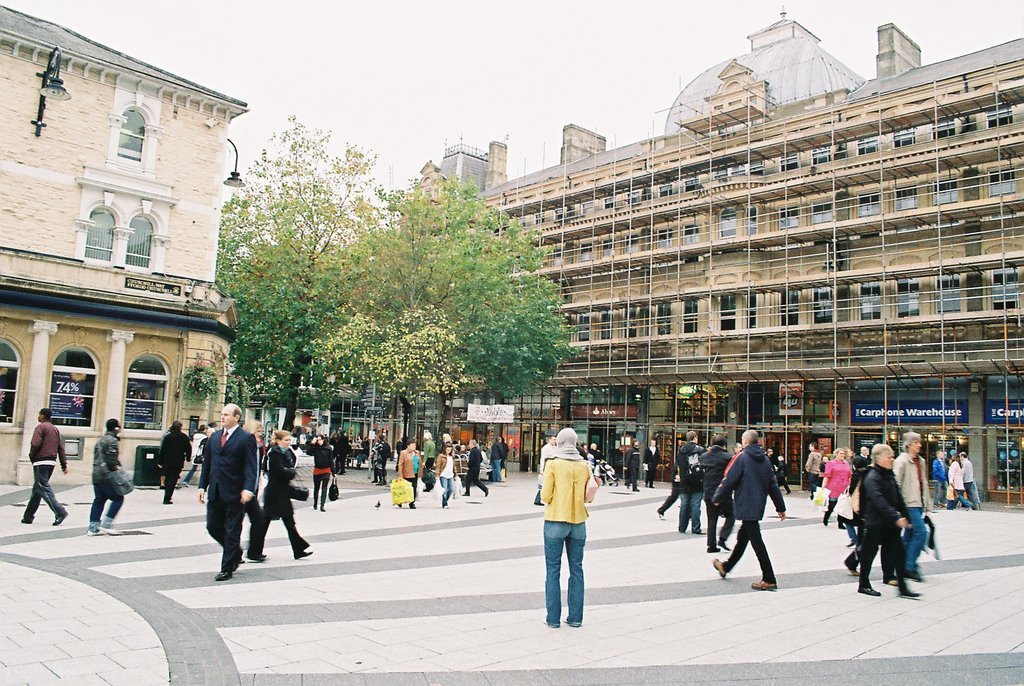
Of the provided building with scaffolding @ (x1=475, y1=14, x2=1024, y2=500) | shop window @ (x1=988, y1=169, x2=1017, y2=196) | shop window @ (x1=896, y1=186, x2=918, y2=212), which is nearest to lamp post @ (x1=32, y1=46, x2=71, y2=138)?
building with scaffolding @ (x1=475, y1=14, x2=1024, y2=500)

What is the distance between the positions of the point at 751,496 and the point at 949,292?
922 inches

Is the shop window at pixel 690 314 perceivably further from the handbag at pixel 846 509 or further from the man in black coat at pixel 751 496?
the man in black coat at pixel 751 496

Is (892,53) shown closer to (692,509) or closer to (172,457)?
(692,509)

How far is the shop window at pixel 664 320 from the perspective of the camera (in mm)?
37031

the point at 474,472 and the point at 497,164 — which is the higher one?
the point at 497,164

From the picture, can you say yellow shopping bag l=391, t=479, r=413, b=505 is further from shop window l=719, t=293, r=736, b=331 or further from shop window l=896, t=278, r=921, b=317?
shop window l=896, t=278, r=921, b=317

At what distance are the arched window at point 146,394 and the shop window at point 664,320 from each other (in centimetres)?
2229

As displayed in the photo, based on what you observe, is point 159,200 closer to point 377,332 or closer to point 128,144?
point 128,144

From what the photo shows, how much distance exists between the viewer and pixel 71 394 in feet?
67.2

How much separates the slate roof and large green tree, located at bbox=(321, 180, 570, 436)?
7.67m

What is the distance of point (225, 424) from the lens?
9039 millimetres

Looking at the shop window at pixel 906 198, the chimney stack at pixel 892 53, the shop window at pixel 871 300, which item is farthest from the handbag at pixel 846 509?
the chimney stack at pixel 892 53

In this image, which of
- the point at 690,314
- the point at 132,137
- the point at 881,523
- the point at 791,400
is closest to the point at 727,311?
the point at 690,314

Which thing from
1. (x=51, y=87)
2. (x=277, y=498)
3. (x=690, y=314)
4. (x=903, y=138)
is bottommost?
(x=277, y=498)
